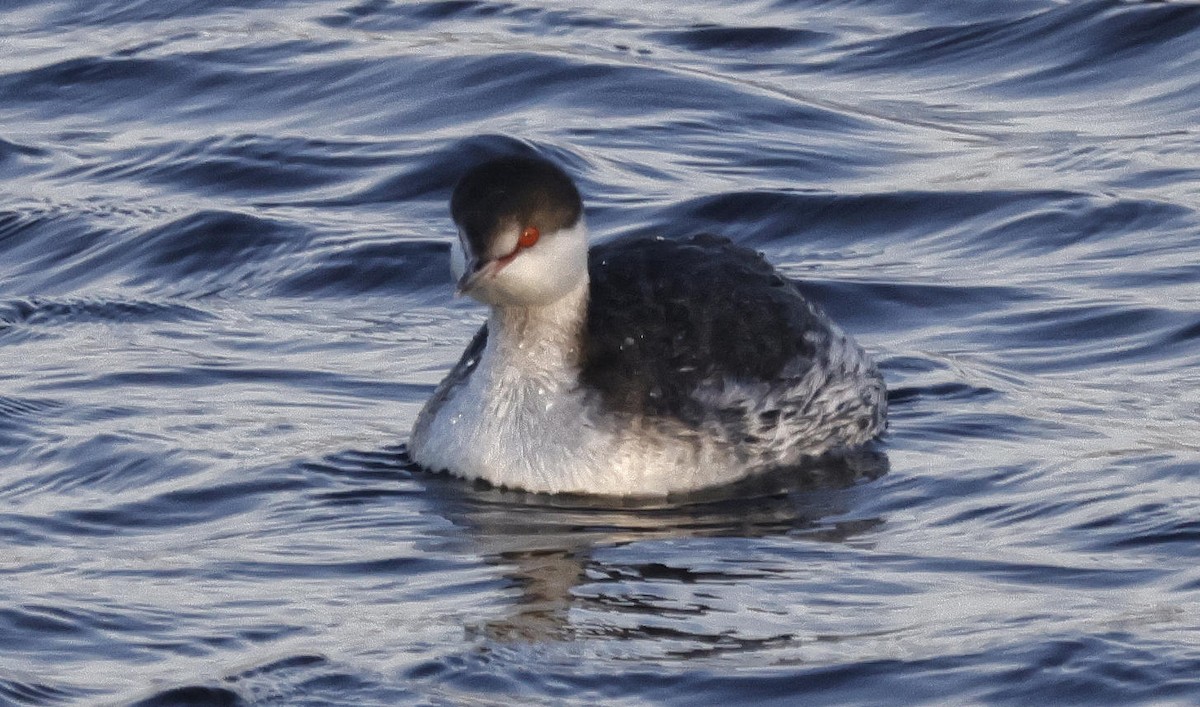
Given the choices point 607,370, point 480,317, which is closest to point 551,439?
point 607,370

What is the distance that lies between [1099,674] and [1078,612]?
2.02ft

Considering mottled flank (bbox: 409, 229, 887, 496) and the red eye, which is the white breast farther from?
the red eye

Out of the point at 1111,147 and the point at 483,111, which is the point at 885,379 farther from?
the point at 483,111

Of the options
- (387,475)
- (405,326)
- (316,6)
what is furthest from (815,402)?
(316,6)

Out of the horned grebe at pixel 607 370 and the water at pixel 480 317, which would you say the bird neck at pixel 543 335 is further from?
the water at pixel 480 317

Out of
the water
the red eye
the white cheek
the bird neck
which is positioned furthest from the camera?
the bird neck

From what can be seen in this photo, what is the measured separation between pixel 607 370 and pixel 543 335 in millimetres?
310

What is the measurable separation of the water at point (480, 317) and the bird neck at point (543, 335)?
0.59 metres

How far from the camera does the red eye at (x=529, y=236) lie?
→ 34.1ft

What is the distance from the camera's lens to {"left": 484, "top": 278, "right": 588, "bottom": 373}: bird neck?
10898 millimetres

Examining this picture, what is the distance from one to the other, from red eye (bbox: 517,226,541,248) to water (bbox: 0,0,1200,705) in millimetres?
1044

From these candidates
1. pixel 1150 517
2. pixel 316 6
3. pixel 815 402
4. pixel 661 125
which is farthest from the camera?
pixel 316 6

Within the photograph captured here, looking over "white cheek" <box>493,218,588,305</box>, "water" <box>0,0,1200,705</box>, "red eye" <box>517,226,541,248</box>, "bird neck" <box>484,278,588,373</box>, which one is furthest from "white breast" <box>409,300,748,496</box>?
"red eye" <box>517,226,541,248</box>

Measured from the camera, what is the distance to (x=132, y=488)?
10.6 m
